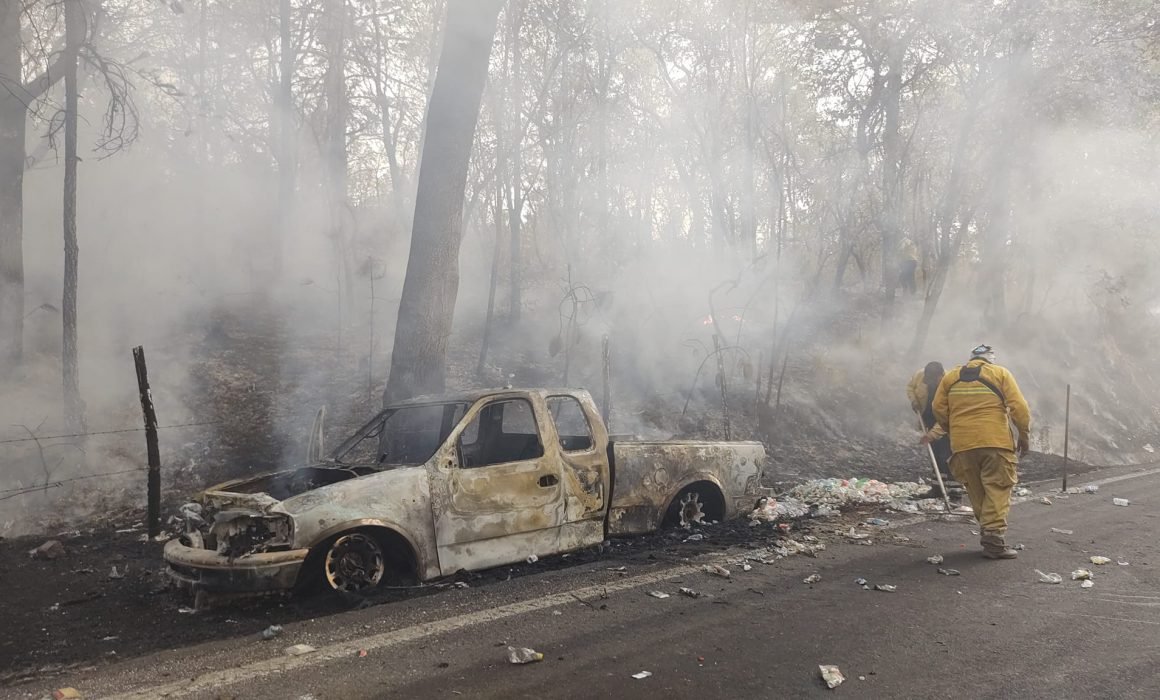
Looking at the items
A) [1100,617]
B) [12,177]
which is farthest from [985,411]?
[12,177]

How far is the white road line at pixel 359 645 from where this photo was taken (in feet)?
10.4

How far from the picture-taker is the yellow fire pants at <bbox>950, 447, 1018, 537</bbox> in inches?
226

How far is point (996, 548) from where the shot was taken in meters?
5.61

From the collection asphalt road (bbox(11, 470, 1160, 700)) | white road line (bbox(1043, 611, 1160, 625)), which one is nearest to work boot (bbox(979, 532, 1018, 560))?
asphalt road (bbox(11, 470, 1160, 700))

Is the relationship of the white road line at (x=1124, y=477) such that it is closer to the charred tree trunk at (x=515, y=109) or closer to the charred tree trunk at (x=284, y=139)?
the charred tree trunk at (x=515, y=109)

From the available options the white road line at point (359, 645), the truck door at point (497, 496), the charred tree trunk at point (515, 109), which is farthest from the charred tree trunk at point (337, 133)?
the white road line at point (359, 645)

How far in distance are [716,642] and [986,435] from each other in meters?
3.60

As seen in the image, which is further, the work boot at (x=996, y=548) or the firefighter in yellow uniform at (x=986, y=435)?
the firefighter in yellow uniform at (x=986, y=435)

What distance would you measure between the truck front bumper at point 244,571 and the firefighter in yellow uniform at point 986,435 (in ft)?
16.7

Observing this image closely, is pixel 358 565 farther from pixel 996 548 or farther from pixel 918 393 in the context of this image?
pixel 918 393

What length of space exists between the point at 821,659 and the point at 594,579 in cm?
177

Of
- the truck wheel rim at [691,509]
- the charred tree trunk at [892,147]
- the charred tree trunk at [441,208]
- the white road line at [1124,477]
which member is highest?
the charred tree trunk at [892,147]

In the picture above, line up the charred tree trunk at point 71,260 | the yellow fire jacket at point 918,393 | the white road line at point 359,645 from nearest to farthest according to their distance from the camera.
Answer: the white road line at point 359,645 < the yellow fire jacket at point 918,393 < the charred tree trunk at point 71,260

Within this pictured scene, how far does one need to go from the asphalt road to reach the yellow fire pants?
43 centimetres
